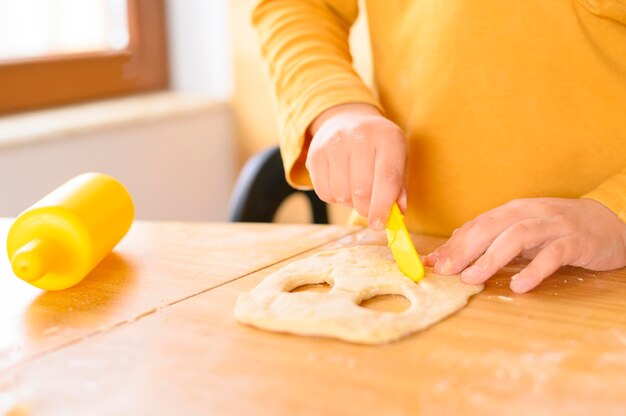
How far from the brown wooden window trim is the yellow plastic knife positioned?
1241 millimetres

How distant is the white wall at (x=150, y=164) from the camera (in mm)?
1479

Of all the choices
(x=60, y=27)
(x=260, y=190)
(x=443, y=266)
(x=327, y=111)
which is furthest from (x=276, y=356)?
(x=60, y=27)

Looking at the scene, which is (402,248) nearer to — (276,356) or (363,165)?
(363,165)

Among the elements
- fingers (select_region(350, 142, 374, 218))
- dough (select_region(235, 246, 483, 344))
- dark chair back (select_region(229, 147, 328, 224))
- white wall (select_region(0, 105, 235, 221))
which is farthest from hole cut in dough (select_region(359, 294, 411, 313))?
white wall (select_region(0, 105, 235, 221))

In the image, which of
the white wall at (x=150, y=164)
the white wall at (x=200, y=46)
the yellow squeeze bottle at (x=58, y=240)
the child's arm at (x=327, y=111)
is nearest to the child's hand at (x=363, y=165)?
the child's arm at (x=327, y=111)

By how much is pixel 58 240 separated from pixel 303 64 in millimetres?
374

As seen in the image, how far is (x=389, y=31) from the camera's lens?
938 mm

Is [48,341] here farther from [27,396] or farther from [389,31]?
[389,31]

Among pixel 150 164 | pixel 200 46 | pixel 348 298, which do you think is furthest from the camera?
pixel 200 46

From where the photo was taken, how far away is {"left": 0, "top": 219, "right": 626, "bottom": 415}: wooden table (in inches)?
18.1

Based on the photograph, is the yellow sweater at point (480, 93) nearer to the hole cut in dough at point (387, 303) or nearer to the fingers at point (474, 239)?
the fingers at point (474, 239)

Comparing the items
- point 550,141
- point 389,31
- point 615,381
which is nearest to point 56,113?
point 389,31

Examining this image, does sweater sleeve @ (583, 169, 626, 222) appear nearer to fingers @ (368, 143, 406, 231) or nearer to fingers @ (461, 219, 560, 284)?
fingers @ (461, 219, 560, 284)

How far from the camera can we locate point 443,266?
685 mm
